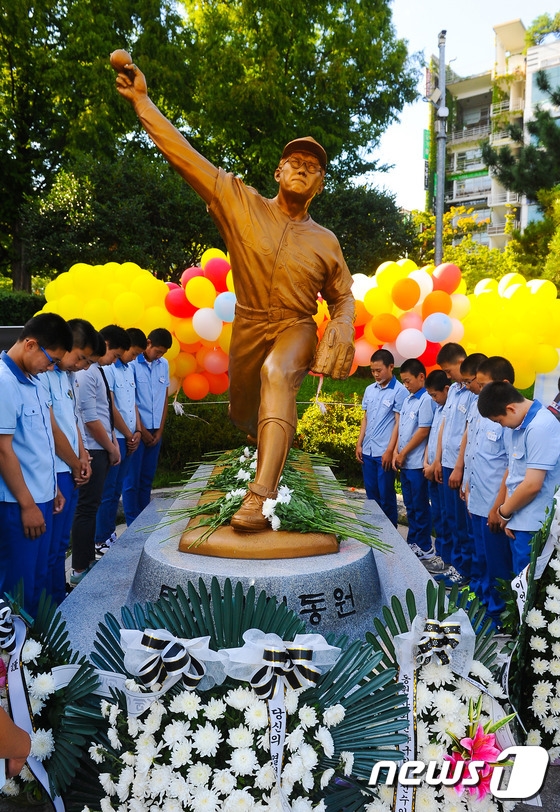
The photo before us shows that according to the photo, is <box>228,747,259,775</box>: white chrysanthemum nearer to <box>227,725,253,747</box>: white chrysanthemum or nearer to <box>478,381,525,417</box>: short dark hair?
<box>227,725,253,747</box>: white chrysanthemum

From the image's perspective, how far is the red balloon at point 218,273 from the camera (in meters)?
7.54

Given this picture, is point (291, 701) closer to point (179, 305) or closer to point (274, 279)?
point (274, 279)

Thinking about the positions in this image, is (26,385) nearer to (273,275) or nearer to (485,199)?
(273,275)

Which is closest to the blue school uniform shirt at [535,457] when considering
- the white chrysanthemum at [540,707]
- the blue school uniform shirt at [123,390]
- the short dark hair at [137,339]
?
the white chrysanthemum at [540,707]

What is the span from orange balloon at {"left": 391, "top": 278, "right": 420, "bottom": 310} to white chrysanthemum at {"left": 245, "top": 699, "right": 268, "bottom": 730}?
583 cm

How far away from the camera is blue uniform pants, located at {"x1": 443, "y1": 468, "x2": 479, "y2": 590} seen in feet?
17.0

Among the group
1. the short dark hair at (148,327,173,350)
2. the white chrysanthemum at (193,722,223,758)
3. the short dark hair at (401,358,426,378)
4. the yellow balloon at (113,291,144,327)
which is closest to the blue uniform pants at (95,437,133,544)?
the short dark hair at (148,327,173,350)

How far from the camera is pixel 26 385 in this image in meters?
3.55

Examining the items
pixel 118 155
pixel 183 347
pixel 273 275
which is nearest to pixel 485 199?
pixel 118 155

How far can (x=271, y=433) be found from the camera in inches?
133

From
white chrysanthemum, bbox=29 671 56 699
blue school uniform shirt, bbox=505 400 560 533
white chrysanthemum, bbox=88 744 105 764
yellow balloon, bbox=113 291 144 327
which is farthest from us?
yellow balloon, bbox=113 291 144 327

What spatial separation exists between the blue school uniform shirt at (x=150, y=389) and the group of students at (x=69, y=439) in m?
0.01

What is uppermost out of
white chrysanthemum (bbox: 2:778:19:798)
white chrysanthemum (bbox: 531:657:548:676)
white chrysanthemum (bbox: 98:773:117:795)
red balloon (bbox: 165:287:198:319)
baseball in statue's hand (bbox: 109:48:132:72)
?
baseball in statue's hand (bbox: 109:48:132:72)

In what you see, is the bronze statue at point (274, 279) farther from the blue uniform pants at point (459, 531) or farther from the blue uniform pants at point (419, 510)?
the blue uniform pants at point (419, 510)
